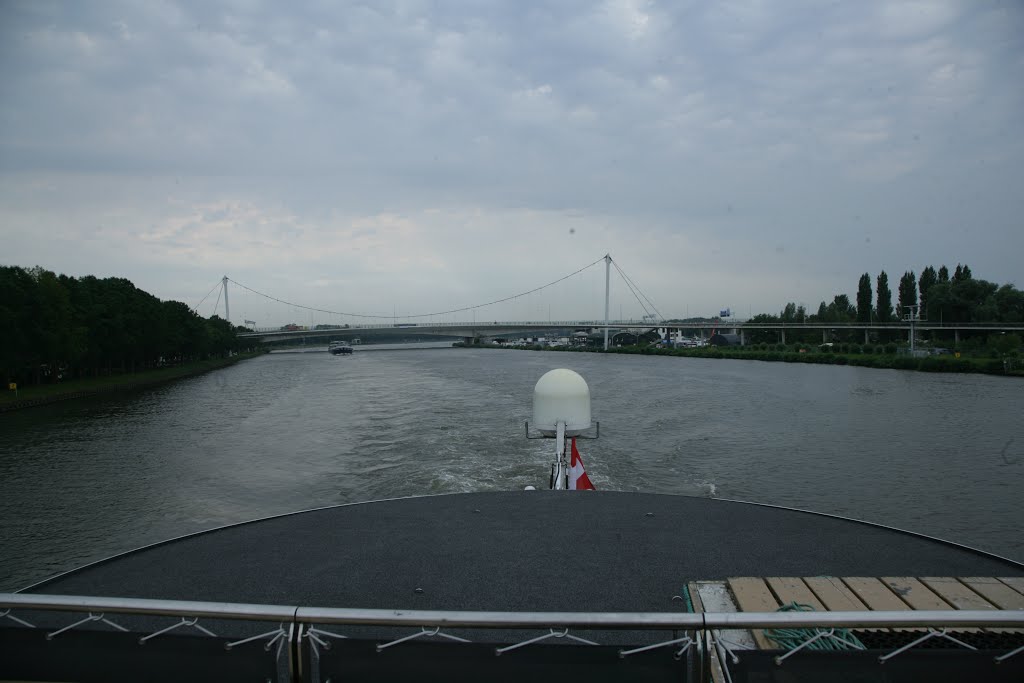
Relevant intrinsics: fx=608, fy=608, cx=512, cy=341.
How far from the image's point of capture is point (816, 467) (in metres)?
7.77

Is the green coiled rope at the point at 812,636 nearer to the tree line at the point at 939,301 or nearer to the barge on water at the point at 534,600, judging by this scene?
the barge on water at the point at 534,600

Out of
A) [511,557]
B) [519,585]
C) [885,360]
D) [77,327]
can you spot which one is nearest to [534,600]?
[519,585]

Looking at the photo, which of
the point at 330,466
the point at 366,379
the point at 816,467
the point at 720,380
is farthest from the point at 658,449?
the point at 366,379

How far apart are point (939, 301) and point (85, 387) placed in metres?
41.8

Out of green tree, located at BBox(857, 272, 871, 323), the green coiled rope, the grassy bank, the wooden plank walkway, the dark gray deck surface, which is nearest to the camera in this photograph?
the green coiled rope

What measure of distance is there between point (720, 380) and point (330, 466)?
1635 cm

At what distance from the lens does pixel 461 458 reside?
8.16 meters

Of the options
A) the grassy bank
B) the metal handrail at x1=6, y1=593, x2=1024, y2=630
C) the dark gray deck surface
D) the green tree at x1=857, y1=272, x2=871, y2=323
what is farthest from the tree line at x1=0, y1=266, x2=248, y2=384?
the green tree at x1=857, y1=272, x2=871, y2=323

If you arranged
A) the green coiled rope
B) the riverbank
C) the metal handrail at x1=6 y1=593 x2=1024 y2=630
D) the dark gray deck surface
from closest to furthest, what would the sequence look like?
the metal handrail at x1=6 y1=593 x2=1024 y2=630
the green coiled rope
the dark gray deck surface
the riverbank

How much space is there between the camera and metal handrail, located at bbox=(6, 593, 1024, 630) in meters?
0.81

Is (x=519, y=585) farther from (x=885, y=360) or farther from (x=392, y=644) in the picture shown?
(x=885, y=360)

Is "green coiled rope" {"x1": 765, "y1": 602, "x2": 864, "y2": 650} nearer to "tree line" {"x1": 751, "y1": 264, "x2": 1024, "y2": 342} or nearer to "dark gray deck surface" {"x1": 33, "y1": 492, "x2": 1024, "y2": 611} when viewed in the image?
"dark gray deck surface" {"x1": 33, "y1": 492, "x2": 1024, "y2": 611}

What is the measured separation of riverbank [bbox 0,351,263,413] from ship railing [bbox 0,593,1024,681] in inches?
649

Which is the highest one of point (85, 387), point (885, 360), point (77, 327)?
point (77, 327)
